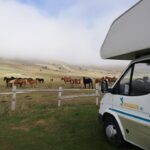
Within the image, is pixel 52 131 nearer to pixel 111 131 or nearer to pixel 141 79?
pixel 111 131

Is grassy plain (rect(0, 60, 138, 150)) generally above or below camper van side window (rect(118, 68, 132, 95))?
below

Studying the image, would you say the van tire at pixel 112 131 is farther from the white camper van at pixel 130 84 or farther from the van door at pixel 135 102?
the van door at pixel 135 102

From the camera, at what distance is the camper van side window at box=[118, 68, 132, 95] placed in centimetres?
827

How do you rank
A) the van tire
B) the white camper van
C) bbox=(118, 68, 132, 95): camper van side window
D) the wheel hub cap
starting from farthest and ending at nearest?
the wheel hub cap < the van tire < bbox=(118, 68, 132, 95): camper van side window < the white camper van

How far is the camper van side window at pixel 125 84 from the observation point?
8.27 m

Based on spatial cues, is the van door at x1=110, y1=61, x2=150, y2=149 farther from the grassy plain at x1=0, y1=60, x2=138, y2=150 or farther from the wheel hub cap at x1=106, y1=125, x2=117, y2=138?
the grassy plain at x1=0, y1=60, x2=138, y2=150

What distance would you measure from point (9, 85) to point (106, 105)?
34.1 meters

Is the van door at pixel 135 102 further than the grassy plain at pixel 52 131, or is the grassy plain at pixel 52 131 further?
the grassy plain at pixel 52 131

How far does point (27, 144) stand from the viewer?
31.9 feet

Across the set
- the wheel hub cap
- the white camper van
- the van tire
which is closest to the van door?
the white camper van

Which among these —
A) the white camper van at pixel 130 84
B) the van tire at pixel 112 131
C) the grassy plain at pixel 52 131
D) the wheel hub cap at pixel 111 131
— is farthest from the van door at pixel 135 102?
the grassy plain at pixel 52 131

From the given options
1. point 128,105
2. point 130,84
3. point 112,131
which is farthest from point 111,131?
point 130,84

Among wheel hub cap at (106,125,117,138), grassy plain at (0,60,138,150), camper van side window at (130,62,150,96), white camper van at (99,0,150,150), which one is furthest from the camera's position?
grassy plain at (0,60,138,150)

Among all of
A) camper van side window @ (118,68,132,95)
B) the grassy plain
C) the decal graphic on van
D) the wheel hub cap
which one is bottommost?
the grassy plain
